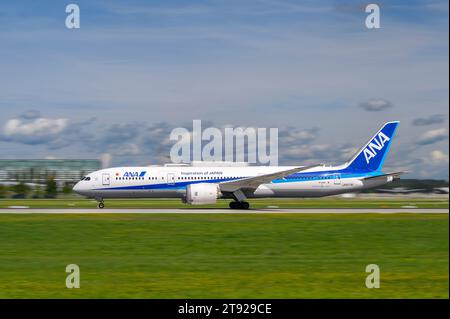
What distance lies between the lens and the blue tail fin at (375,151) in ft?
209

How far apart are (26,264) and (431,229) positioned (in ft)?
77.5

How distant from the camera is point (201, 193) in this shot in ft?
185

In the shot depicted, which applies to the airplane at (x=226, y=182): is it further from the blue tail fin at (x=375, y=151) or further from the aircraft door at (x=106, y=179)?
the blue tail fin at (x=375, y=151)

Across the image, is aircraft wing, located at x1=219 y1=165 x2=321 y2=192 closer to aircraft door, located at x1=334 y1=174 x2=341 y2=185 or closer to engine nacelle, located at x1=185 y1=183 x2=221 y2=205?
engine nacelle, located at x1=185 y1=183 x2=221 y2=205

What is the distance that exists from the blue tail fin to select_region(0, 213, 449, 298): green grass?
18.8m

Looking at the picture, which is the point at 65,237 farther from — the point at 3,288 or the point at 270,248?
the point at 3,288

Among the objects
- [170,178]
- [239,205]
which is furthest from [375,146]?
[170,178]

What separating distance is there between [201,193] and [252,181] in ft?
16.6

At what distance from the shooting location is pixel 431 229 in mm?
37875

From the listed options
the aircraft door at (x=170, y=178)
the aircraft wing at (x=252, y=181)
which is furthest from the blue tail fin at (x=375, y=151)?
the aircraft door at (x=170, y=178)

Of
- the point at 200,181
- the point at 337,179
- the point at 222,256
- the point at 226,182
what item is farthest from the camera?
the point at 337,179

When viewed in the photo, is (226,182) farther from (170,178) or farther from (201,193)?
(170,178)

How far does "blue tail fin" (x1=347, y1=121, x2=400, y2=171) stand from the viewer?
63.7m

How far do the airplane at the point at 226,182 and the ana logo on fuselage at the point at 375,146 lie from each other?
1.70m
